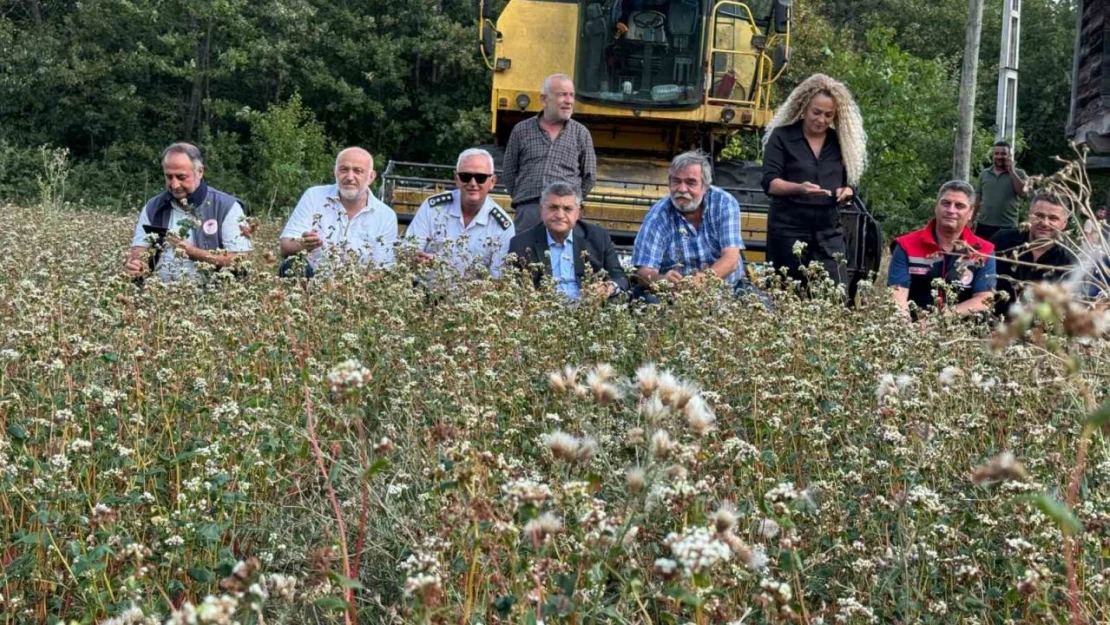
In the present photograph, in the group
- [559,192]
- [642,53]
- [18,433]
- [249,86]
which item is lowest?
Answer: [18,433]

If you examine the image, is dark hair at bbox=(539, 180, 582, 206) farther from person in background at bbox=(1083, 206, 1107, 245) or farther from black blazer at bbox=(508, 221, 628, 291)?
person in background at bbox=(1083, 206, 1107, 245)

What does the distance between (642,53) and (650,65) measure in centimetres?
15

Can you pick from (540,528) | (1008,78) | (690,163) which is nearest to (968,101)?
(1008,78)

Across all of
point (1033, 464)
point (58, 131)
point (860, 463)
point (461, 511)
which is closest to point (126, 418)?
point (461, 511)

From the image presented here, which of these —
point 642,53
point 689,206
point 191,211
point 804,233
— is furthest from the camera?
point 642,53

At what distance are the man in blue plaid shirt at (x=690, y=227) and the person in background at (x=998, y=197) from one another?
5.47 metres

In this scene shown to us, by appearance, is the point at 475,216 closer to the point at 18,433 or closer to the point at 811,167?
the point at 811,167

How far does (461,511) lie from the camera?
10.2ft

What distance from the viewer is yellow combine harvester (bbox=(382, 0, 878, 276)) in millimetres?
14570

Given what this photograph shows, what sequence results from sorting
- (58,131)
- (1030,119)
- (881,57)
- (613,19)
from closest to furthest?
(613,19) < (881,57) < (58,131) < (1030,119)

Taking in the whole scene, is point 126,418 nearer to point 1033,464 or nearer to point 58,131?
point 1033,464

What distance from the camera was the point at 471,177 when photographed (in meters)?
9.07

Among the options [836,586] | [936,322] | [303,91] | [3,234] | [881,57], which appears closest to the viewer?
[836,586]

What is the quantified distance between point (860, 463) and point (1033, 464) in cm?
45
